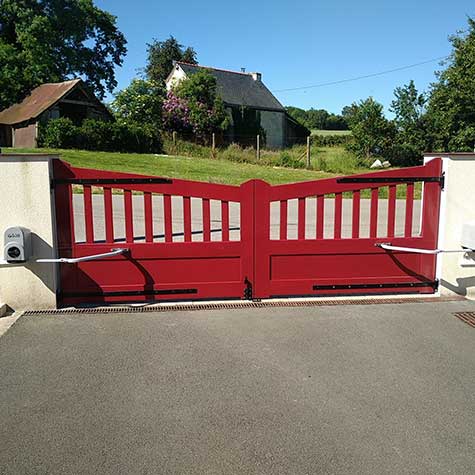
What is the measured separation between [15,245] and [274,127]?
148 ft

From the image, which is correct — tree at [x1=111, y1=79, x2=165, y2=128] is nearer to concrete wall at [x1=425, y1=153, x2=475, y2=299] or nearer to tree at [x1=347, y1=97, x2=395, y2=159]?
tree at [x1=347, y1=97, x2=395, y2=159]

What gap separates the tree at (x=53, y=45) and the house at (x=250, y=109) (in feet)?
36.9

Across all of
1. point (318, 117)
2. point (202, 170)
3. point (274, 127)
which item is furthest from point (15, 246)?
point (318, 117)

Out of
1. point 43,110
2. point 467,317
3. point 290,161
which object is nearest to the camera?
point 467,317

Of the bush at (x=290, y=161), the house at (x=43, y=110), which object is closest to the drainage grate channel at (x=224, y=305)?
the bush at (x=290, y=161)

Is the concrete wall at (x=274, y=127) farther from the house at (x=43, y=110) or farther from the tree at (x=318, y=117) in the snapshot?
the tree at (x=318, y=117)

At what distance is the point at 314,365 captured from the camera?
390 centimetres

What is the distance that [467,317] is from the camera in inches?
199

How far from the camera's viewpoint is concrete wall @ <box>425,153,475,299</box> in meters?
5.61

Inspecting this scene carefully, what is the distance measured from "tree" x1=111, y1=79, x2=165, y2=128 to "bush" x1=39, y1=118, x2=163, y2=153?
348 cm

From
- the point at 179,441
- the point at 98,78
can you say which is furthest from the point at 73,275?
the point at 98,78

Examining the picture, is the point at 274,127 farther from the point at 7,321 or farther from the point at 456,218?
the point at 7,321

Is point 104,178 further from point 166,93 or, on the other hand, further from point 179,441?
point 166,93

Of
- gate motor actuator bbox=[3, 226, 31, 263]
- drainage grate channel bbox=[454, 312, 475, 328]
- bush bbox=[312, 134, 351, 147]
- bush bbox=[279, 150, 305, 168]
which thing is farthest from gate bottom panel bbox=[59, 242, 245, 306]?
bush bbox=[312, 134, 351, 147]
